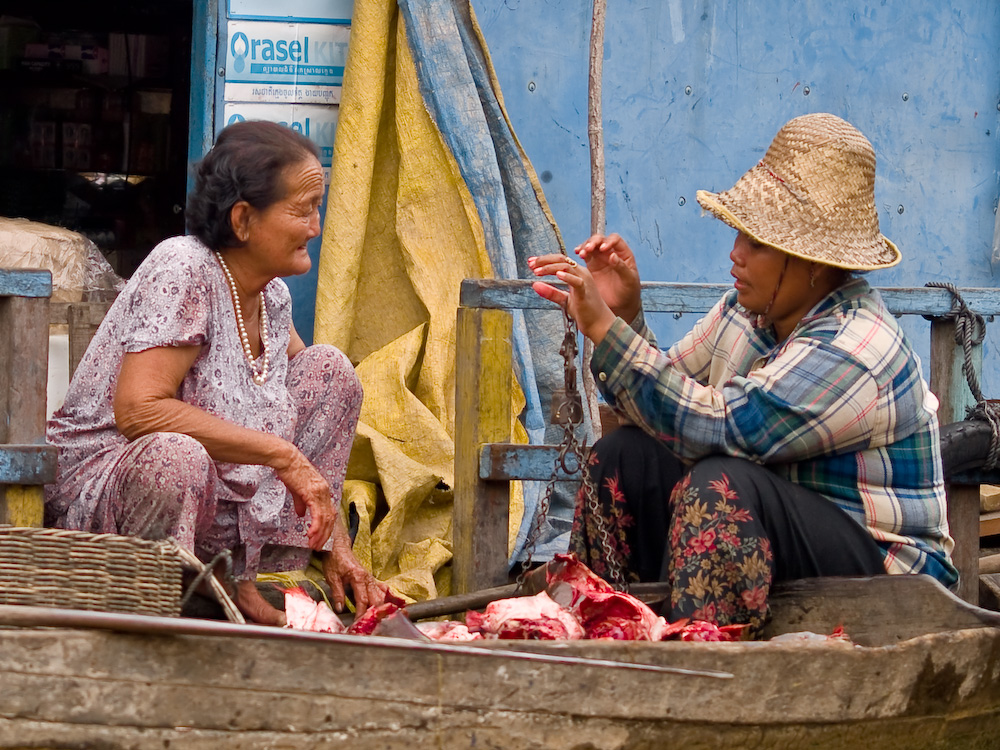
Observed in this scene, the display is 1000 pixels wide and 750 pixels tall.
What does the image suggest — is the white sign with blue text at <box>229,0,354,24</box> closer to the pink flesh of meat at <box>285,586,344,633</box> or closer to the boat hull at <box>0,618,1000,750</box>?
the pink flesh of meat at <box>285,586,344,633</box>

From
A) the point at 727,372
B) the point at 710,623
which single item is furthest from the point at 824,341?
the point at 710,623

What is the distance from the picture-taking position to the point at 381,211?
4473 mm

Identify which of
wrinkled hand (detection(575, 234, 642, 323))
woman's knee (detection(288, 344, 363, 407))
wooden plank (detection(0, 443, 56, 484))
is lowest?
wooden plank (detection(0, 443, 56, 484))

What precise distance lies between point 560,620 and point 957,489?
4.91 ft

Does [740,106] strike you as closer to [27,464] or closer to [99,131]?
[27,464]

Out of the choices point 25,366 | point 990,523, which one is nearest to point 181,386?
point 25,366

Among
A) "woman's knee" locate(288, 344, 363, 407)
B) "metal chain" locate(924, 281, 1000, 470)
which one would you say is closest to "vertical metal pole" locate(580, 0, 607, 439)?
"woman's knee" locate(288, 344, 363, 407)

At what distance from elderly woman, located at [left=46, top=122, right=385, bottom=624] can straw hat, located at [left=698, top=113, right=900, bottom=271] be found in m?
1.07

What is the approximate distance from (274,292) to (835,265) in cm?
148

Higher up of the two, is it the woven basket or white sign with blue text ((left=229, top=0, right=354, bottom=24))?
white sign with blue text ((left=229, top=0, right=354, bottom=24))

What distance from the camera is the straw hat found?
109 inches

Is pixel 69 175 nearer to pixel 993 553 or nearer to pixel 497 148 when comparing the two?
pixel 497 148

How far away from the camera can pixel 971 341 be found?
11.4 ft

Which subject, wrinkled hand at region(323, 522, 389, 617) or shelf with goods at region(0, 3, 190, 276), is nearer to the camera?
wrinkled hand at region(323, 522, 389, 617)
